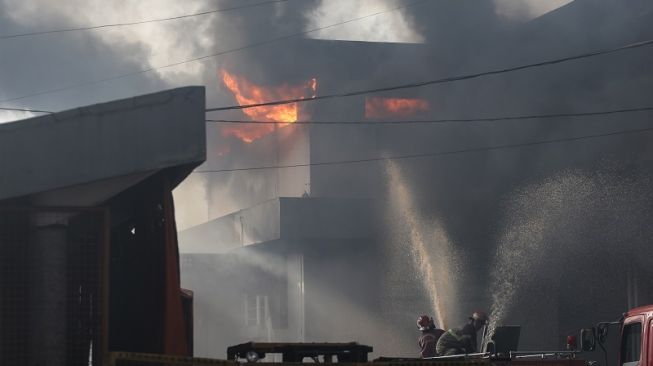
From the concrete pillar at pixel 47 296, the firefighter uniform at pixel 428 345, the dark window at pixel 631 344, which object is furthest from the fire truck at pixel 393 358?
the firefighter uniform at pixel 428 345

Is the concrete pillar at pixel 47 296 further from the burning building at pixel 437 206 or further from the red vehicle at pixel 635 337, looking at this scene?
the burning building at pixel 437 206

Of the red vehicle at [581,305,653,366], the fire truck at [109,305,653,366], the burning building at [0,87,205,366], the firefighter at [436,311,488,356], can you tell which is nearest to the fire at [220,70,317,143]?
the firefighter at [436,311,488,356]

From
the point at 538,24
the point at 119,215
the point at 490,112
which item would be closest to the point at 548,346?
the point at 490,112

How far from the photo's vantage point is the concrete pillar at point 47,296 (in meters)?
7.85

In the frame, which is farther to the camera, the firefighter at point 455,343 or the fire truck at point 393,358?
the firefighter at point 455,343

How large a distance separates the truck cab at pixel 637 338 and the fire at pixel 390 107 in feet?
83.1

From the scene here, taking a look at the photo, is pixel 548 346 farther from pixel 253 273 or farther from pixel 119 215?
pixel 119 215

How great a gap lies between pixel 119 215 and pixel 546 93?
75.6 ft

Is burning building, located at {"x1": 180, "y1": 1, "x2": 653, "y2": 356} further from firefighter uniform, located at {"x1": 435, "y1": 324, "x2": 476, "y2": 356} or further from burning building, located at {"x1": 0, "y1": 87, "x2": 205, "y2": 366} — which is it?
burning building, located at {"x1": 0, "y1": 87, "x2": 205, "y2": 366}

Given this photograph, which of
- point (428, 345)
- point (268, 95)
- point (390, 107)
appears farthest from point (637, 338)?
point (268, 95)

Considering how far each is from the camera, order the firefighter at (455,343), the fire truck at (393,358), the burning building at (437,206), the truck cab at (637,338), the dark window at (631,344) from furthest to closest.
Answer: the burning building at (437,206) < the firefighter at (455,343) < the dark window at (631,344) < the truck cab at (637,338) < the fire truck at (393,358)

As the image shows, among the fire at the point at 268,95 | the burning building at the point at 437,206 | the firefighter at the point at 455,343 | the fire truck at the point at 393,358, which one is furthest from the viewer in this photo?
the fire at the point at 268,95

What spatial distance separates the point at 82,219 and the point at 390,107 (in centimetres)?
2823

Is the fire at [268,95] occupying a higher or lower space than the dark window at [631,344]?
higher
